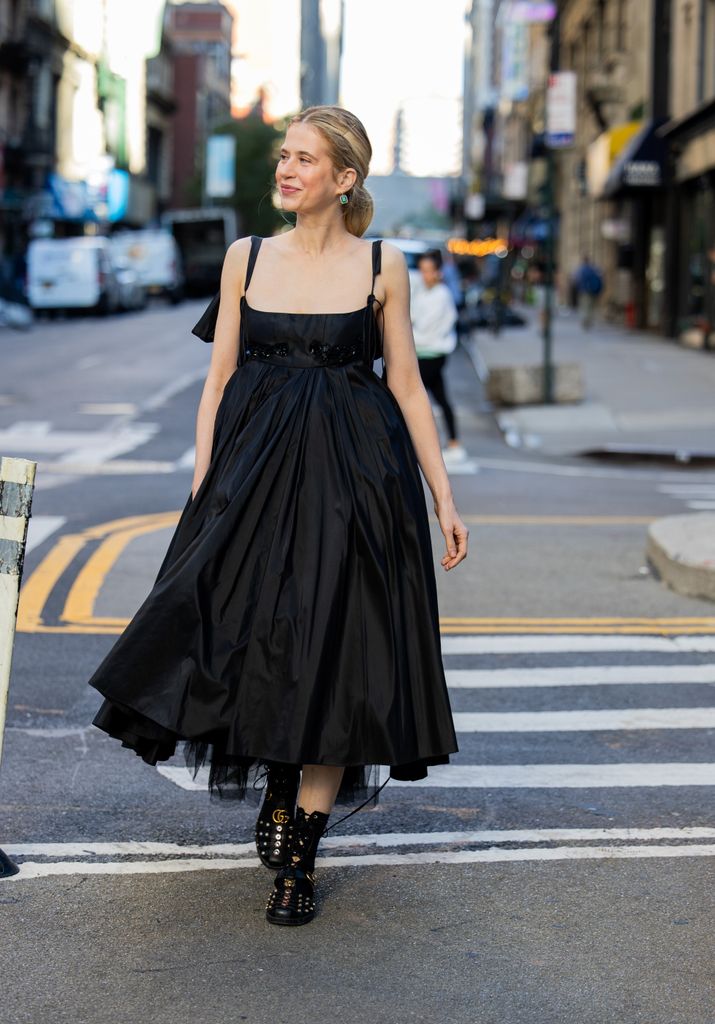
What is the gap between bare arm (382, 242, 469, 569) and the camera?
170 inches

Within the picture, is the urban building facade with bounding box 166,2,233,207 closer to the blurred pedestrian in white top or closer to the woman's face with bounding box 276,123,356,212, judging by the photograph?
the blurred pedestrian in white top

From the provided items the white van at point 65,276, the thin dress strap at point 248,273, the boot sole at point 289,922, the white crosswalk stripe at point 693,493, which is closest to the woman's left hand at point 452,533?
the thin dress strap at point 248,273

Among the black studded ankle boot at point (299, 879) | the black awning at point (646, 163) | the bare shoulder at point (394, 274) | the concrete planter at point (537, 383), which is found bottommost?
the black studded ankle boot at point (299, 879)

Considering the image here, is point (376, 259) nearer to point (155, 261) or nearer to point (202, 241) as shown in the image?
point (155, 261)

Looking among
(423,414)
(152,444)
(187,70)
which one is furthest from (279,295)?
(187,70)

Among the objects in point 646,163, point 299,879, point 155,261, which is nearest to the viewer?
point 299,879

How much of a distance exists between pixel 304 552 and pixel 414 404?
0.56 m

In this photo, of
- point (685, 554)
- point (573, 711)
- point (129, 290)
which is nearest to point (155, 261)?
point (129, 290)

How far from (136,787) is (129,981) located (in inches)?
62.5

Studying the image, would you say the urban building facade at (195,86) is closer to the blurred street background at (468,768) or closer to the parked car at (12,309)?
the parked car at (12,309)

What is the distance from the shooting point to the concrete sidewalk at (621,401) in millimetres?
17016

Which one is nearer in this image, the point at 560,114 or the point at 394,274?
the point at 394,274

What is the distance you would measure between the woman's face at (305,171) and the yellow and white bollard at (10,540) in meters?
Answer: 0.94

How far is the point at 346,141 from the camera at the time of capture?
13.8ft
